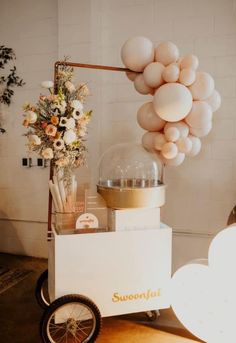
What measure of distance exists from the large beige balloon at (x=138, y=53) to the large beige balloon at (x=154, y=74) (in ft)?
0.19

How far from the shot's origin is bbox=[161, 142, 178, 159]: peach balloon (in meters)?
1.92

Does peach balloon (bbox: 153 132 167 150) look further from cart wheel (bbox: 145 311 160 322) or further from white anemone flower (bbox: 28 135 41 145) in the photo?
cart wheel (bbox: 145 311 160 322)

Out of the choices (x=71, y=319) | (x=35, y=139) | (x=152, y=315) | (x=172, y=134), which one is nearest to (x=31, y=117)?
(x=35, y=139)

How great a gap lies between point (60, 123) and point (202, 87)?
2.74ft

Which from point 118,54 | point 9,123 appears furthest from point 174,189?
point 9,123

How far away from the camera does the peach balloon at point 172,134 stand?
75.1 inches

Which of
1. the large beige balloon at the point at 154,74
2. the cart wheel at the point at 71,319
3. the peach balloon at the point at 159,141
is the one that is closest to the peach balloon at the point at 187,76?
the large beige balloon at the point at 154,74

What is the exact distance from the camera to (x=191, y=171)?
2748 millimetres

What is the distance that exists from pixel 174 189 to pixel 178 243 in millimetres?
461

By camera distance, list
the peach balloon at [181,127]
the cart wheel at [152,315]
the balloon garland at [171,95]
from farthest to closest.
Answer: the cart wheel at [152,315] → the peach balloon at [181,127] → the balloon garland at [171,95]

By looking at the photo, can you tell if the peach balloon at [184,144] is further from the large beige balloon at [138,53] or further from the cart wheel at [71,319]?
the cart wheel at [71,319]

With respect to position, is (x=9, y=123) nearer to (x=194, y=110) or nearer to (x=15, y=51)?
(x=15, y=51)

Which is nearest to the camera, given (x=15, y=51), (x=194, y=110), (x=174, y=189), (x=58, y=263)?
(x=58, y=263)

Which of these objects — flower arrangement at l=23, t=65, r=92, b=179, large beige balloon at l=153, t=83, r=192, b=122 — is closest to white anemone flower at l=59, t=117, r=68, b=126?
flower arrangement at l=23, t=65, r=92, b=179
